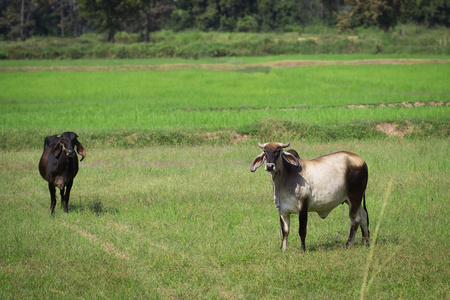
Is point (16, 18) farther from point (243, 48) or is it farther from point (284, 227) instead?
point (284, 227)

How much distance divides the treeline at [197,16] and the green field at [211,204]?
28.5 meters

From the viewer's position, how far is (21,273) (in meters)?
5.54

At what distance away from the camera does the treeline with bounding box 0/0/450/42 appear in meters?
47.4

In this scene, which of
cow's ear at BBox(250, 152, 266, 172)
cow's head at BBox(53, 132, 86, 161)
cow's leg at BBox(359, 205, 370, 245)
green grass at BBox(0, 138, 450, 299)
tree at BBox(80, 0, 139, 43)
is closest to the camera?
green grass at BBox(0, 138, 450, 299)

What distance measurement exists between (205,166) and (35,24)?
53.2 metres

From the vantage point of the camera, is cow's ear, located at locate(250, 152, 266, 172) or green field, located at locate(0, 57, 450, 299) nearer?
green field, located at locate(0, 57, 450, 299)

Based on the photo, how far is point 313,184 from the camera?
5.81m

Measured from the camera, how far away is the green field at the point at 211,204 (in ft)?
17.3

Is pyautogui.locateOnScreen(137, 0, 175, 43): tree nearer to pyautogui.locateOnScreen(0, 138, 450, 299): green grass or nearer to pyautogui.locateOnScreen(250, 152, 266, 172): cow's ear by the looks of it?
pyautogui.locateOnScreen(0, 138, 450, 299): green grass

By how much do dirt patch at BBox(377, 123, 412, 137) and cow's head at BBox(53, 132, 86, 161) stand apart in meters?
9.21

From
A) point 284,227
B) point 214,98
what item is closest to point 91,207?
point 284,227

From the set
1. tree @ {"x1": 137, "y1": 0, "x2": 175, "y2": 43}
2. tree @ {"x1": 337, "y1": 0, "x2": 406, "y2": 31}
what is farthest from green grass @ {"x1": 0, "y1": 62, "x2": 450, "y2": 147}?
tree @ {"x1": 137, "y1": 0, "x2": 175, "y2": 43}

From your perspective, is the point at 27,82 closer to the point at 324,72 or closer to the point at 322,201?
the point at 324,72

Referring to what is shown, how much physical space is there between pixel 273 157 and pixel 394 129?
32.2 ft
